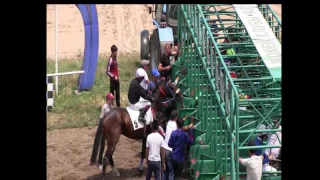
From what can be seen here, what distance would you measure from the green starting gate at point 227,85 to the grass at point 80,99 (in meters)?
3.03

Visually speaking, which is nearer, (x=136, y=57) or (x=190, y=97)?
(x=190, y=97)

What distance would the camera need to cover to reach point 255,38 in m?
13.0

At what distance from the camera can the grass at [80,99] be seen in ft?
53.9

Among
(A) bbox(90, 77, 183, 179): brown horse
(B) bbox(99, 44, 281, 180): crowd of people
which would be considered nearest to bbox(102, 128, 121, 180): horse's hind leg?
(A) bbox(90, 77, 183, 179): brown horse

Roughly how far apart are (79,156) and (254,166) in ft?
16.4

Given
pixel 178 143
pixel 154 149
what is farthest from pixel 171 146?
pixel 154 149

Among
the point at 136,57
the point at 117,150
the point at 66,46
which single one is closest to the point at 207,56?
the point at 117,150

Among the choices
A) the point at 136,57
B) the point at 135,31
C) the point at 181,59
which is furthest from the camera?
the point at 135,31

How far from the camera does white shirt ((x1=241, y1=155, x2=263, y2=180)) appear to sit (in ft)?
35.0

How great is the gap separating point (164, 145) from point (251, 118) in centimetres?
169

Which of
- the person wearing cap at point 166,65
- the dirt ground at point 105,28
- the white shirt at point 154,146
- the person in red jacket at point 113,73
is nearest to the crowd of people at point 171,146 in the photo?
the white shirt at point 154,146

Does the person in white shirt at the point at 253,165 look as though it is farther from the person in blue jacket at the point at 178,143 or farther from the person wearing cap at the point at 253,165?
the person in blue jacket at the point at 178,143

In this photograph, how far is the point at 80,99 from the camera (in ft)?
59.0

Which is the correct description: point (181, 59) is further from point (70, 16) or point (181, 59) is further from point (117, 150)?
point (70, 16)
